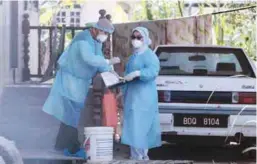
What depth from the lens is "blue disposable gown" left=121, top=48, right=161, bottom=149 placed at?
8.62 metres

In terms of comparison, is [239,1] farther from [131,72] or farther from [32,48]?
[131,72]

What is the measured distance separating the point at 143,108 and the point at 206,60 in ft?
6.69

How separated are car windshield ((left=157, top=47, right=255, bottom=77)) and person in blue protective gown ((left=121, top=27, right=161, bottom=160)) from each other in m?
1.47

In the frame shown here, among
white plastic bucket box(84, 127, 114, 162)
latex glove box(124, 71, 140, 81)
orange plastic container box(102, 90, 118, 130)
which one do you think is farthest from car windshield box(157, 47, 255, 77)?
white plastic bucket box(84, 127, 114, 162)

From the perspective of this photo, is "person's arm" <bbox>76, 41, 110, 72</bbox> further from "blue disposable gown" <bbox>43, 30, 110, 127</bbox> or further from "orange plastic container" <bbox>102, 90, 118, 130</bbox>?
"orange plastic container" <bbox>102, 90, 118, 130</bbox>

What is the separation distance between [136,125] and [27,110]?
1939 millimetres

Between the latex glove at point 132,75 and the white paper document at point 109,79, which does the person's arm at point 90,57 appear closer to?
the white paper document at point 109,79

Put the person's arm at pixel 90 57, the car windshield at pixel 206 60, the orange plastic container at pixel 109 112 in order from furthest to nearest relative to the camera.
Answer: the car windshield at pixel 206 60 < the orange plastic container at pixel 109 112 < the person's arm at pixel 90 57

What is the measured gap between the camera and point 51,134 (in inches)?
364

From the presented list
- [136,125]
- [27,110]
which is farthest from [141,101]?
[27,110]

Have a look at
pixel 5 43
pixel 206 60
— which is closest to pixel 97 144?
pixel 206 60

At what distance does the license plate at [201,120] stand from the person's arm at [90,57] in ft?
5.53

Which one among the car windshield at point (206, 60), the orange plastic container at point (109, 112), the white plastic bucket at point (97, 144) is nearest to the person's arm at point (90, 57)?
the white plastic bucket at point (97, 144)

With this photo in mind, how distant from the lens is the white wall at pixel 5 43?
11.1m
